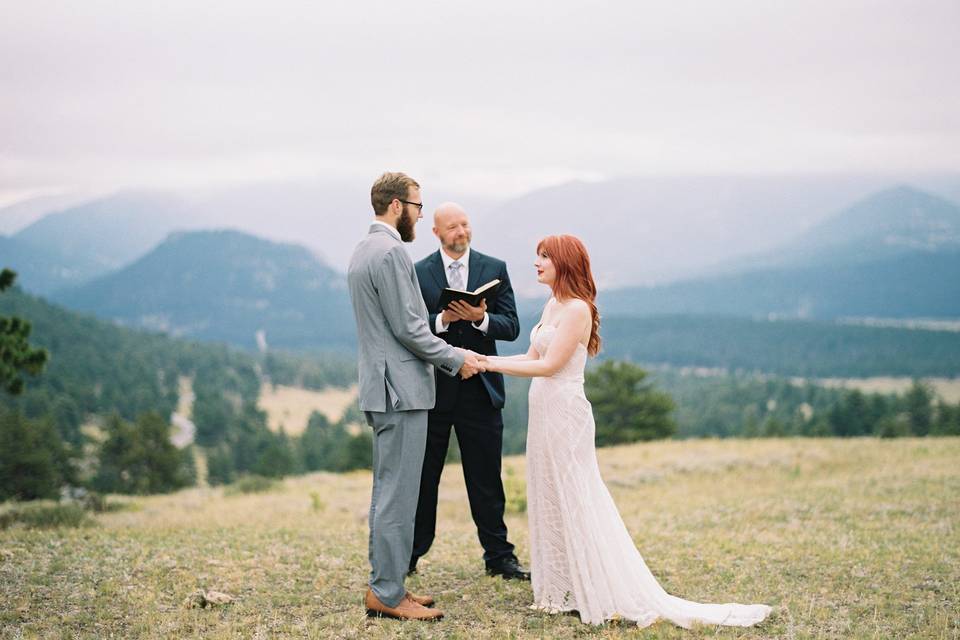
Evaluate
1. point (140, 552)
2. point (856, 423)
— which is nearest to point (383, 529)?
point (140, 552)

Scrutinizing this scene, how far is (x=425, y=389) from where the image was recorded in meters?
6.75

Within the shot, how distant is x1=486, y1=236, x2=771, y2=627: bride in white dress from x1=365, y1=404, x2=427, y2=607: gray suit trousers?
90 centimetres

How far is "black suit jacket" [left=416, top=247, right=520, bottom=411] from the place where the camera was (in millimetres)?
7668

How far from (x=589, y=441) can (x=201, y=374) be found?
137522mm

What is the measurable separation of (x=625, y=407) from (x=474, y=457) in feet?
134

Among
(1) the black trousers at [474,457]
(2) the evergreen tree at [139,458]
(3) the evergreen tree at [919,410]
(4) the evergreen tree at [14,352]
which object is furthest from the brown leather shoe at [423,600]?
(3) the evergreen tree at [919,410]

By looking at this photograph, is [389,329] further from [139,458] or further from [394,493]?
[139,458]

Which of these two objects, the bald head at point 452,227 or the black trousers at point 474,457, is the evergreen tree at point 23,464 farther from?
the bald head at point 452,227

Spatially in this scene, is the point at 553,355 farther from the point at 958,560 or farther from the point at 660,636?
the point at 958,560

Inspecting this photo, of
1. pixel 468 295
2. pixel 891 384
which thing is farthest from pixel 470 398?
pixel 891 384

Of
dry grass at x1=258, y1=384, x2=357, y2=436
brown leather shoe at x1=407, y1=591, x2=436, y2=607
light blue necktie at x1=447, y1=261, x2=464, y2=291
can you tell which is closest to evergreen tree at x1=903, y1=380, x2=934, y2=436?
light blue necktie at x1=447, y1=261, x2=464, y2=291

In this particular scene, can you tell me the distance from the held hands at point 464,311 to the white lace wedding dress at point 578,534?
0.53 metres

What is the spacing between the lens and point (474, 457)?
784 cm

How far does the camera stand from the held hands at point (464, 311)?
7.24m
